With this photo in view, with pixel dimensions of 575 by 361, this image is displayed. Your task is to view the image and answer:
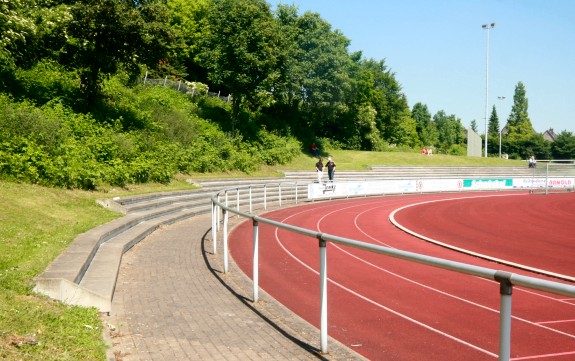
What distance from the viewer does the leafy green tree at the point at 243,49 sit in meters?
40.2

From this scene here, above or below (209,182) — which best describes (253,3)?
above

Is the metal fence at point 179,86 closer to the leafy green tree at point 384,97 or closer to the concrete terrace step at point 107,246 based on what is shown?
the concrete terrace step at point 107,246

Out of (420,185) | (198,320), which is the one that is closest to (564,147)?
(420,185)

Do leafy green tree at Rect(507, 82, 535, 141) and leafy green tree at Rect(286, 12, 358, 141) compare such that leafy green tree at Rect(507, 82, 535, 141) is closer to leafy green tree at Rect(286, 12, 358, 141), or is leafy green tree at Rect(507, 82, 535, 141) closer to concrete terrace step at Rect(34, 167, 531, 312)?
leafy green tree at Rect(286, 12, 358, 141)

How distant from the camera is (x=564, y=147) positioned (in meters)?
110

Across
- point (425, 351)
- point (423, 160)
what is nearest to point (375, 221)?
point (425, 351)

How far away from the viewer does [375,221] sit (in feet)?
71.7

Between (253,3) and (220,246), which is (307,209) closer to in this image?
(220,246)

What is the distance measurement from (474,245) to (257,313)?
10.8m

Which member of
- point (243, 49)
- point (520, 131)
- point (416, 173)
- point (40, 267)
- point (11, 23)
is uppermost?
point (243, 49)

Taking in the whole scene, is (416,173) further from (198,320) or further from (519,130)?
(519,130)

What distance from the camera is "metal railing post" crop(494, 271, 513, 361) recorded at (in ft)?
10.5

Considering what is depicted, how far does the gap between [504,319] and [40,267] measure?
23.3ft

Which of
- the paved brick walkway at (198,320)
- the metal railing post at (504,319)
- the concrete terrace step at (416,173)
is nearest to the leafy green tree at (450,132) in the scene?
the concrete terrace step at (416,173)
